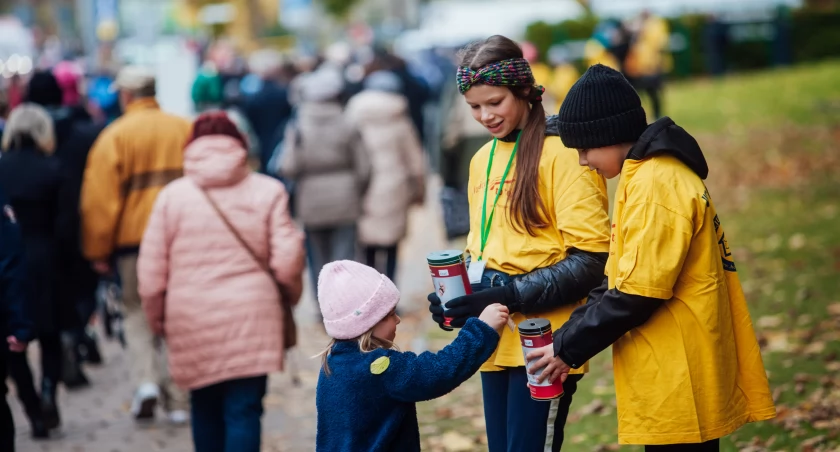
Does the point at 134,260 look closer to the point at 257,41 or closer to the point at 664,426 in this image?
the point at 664,426

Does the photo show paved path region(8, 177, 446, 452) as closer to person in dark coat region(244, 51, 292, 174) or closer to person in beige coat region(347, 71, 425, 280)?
person in beige coat region(347, 71, 425, 280)

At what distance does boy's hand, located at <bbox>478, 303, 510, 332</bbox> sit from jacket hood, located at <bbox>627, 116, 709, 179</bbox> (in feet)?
2.37

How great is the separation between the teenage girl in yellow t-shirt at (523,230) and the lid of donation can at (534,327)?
26 centimetres

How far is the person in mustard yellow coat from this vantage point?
764 centimetres

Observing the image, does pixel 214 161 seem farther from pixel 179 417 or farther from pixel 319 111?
pixel 319 111

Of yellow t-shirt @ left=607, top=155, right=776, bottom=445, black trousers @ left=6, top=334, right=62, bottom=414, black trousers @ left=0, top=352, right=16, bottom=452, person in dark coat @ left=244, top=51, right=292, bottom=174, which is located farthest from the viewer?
person in dark coat @ left=244, top=51, right=292, bottom=174

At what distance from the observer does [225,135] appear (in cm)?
600

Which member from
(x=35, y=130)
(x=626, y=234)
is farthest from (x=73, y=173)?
(x=626, y=234)

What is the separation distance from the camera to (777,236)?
12.2 m

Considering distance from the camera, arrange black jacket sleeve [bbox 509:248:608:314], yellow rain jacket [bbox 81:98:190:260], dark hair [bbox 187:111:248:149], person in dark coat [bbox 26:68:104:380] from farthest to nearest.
A: person in dark coat [bbox 26:68:104:380], yellow rain jacket [bbox 81:98:190:260], dark hair [bbox 187:111:248:149], black jacket sleeve [bbox 509:248:608:314]

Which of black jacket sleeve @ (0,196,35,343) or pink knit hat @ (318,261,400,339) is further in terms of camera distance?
black jacket sleeve @ (0,196,35,343)

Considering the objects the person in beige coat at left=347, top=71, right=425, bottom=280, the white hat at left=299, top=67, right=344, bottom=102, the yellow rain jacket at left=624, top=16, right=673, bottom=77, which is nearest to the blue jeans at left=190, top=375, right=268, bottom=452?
the white hat at left=299, top=67, right=344, bottom=102

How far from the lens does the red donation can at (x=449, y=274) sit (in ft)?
12.9

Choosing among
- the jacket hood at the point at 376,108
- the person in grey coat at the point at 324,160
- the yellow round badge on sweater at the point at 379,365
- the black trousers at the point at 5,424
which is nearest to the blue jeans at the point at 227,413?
the black trousers at the point at 5,424
